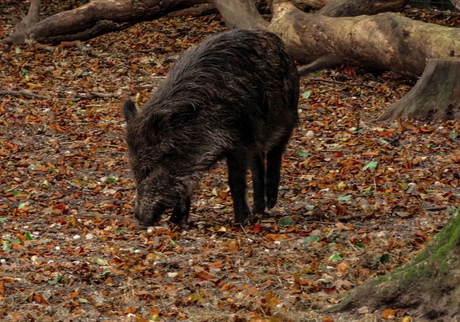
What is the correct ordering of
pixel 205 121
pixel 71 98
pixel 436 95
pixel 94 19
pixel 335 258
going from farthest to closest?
1. pixel 94 19
2. pixel 71 98
3. pixel 436 95
4. pixel 205 121
5. pixel 335 258

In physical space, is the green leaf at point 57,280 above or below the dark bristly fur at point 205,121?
below

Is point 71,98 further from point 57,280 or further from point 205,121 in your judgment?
point 57,280

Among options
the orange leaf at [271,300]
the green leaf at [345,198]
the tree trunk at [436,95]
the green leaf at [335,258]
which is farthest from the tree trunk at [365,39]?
the orange leaf at [271,300]

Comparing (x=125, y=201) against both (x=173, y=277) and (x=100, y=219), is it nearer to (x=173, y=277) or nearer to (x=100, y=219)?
(x=100, y=219)

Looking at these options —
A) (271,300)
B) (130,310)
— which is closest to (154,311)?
(130,310)

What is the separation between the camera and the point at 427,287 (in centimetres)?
464

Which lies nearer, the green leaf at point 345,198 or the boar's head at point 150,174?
the boar's head at point 150,174

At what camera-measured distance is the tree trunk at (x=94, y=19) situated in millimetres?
14977

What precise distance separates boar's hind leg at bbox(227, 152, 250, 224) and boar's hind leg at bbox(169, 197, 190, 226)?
45cm

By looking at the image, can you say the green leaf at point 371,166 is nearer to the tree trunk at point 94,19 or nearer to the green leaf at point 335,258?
the green leaf at point 335,258

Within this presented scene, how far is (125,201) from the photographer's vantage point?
847cm

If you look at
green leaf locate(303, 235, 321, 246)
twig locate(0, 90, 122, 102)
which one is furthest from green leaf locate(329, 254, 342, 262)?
twig locate(0, 90, 122, 102)

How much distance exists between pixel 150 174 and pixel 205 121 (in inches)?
28.1

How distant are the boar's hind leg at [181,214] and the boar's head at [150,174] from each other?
10 cm
